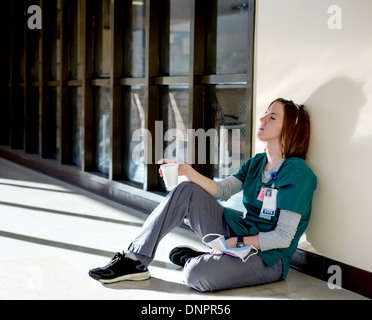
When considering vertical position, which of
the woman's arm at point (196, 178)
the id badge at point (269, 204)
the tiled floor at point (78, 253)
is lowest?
the tiled floor at point (78, 253)

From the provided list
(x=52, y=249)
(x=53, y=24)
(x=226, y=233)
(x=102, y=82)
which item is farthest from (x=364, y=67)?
(x=53, y=24)

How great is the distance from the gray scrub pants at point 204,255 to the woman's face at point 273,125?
0.43 metres

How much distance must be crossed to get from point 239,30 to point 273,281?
1.67 meters

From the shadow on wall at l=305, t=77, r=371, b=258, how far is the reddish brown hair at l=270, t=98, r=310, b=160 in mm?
53

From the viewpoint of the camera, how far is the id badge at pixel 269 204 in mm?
2676

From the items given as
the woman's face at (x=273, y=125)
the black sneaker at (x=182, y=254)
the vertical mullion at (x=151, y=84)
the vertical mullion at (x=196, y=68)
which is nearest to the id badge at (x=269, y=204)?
the woman's face at (x=273, y=125)

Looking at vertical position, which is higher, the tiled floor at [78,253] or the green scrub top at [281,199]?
the green scrub top at [281,199]

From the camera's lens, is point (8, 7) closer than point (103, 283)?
No

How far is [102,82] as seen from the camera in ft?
17.4

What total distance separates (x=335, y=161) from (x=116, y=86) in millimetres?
2803

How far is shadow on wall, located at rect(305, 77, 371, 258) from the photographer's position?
8.47 feet

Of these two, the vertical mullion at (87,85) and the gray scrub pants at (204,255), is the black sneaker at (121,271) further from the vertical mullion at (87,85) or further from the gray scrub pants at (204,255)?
the vertical mullion at (87,85)

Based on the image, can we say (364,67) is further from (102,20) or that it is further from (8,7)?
(8,7)

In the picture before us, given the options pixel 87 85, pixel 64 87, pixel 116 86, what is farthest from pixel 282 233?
pixel 64 87
